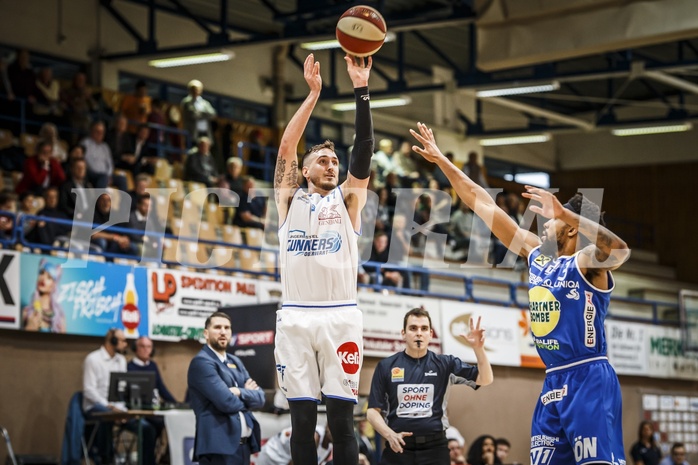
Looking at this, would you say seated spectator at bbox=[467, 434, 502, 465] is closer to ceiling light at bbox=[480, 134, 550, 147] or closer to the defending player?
the defending player

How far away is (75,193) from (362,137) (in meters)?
8.97

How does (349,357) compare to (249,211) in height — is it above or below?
below

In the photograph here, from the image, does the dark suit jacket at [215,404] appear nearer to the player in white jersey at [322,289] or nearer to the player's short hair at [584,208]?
the player in white jersey at [322,289]

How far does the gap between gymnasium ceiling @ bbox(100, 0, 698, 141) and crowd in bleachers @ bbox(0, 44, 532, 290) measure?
2.18m

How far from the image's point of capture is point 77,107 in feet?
61.6

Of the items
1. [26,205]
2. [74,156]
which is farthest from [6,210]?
[74,156]

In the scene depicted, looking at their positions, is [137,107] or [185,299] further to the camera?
[137,107]

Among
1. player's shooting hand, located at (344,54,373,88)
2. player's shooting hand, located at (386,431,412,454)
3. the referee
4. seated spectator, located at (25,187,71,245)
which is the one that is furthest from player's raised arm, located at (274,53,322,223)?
seated spectator, located at (25,187,71,245)

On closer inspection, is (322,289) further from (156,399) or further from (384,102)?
(384,102)

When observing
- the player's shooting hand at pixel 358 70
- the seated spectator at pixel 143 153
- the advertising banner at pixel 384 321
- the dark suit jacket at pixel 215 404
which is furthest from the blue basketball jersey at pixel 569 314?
the seated spectator at pixel 143 153

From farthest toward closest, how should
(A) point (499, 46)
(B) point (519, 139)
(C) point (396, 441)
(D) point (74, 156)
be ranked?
(B) point (519, 139) < (A) point (499, 46) < (D) point (74, 156) < (C) point (396, 441)

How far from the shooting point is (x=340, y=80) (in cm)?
2808

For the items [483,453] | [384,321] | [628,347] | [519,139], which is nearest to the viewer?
[483,453]

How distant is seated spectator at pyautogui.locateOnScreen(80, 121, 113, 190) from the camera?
1666 cm
